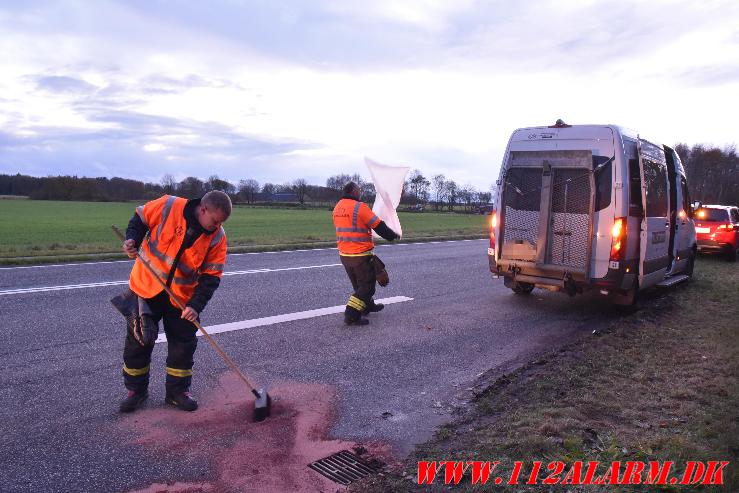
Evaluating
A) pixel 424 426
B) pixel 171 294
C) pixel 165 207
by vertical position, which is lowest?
pixel 424 426

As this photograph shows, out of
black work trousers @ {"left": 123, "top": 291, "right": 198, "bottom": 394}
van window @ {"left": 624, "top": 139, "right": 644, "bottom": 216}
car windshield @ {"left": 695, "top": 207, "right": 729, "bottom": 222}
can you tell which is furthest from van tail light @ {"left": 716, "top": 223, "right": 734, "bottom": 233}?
black work trousers @ {"left": 123, "top": 291, "right": 198, "bottom": 394}

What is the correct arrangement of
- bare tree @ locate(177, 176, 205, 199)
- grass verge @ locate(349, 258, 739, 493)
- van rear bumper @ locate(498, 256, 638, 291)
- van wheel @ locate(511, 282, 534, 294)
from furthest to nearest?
van wheel @ locate(511, 282, 534, 294), van rear bumper @ locate(498, 256, 638, 291), bare tree @ locate(177, 176, 205, 199), grass verge @ locate(349, 258, 739, 493)

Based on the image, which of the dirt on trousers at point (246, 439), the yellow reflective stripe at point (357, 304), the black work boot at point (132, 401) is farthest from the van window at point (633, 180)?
the black work boot at point (132, 401)

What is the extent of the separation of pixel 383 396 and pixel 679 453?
2.26 meters

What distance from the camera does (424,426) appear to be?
13.8ft

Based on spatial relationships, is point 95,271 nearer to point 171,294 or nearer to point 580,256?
point 171,294

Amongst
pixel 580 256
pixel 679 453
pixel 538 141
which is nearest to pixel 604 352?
pixel 580 256

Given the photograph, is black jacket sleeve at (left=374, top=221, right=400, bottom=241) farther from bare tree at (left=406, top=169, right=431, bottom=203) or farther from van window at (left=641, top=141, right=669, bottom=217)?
bare tree at (left=406, top=169, right=431, bottom=203)

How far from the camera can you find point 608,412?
431 centimetres

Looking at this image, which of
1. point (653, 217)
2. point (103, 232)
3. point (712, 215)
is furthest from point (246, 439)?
point (103, 232)

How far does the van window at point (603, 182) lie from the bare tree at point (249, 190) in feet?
220

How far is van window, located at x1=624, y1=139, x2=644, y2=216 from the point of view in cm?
758

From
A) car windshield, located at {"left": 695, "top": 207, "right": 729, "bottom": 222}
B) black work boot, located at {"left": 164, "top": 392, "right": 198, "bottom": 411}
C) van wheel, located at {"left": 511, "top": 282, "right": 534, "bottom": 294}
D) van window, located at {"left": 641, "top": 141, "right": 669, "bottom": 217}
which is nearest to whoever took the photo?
black work boot, located at {"left": 164, "top": 392, "right": 198, "bottom": 411}

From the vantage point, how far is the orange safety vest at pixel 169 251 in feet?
13.9
